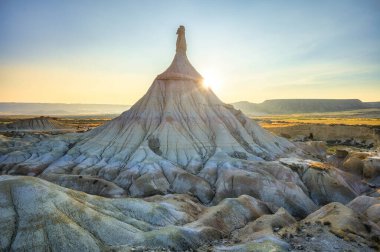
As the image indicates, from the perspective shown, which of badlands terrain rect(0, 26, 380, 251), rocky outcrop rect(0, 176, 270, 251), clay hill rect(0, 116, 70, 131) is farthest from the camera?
clay hill rect(0, 116, 70, 131)

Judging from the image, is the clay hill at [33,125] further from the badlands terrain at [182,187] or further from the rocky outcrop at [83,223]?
the rocky outcrop at [83,223]

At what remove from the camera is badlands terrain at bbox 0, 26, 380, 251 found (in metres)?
20.8

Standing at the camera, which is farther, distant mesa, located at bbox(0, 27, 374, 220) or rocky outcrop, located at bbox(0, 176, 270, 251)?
distant mesa, located at bbox(0, 27, 374, 220)

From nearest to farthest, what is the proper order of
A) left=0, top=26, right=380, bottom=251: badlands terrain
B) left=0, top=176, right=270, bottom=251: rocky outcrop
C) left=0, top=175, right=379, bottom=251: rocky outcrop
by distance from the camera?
1. left=0, top=176, right=270, bottom=251: rocky outcrop
2. left=0, top=175, right=379, bottom=251: rocky outcrop
3. left=0, top=26, right=380, bottom=251: badlands terrain

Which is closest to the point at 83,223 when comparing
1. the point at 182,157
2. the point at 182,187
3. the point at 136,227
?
the point at 136,227

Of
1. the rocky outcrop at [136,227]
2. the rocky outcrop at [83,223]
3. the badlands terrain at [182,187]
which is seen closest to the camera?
the rocky outcrop at [83,223]

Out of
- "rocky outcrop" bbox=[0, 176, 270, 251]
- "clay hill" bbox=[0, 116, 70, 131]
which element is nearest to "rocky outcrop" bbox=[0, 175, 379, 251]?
"rocky outcrop" bbox=[0, 176, 270, 251]

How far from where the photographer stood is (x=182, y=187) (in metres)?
41.1

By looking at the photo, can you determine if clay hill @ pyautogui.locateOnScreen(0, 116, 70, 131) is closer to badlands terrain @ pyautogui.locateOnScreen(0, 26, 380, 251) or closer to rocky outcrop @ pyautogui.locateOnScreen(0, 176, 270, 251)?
badlands terrain @ pyautogui.locateOnScreen(0, 26, 380, 251)

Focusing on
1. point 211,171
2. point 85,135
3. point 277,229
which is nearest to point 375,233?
point 277,229

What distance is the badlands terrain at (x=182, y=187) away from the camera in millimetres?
20781

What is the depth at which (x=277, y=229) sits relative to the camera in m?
25.3

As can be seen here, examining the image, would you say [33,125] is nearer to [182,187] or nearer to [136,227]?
[182,187]

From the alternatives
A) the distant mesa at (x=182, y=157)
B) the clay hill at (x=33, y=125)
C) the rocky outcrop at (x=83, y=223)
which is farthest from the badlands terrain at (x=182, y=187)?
the clay hill at (x=33, y=125)
